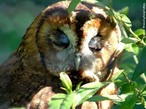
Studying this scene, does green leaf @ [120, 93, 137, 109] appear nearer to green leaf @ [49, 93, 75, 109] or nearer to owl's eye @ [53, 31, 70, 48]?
green leaf @ [49, 93, 75, 109]

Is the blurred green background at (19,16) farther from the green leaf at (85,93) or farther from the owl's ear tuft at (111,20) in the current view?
the green leaf at (85,93)

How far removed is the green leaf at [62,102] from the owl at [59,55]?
528 mm

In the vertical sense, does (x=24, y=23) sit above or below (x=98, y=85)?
below

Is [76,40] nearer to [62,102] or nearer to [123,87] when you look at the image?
[123,87]

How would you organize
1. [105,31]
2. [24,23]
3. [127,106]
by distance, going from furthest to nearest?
[24,23]
[105,31]
[127,106]

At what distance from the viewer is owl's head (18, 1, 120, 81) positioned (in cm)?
313

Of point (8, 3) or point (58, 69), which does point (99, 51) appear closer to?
point (58, 69)

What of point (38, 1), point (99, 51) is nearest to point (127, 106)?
point (99, 51)

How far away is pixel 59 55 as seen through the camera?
321 centimetres

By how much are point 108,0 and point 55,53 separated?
1.70 feet

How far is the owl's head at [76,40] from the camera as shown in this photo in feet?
10.3

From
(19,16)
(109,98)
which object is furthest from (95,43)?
(19,16)

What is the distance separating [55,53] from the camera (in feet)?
10.6

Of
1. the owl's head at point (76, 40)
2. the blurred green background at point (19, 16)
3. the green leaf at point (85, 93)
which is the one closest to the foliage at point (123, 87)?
the green leaf at point (85, 93)
